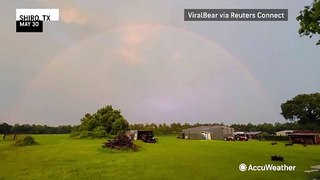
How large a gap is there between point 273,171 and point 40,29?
1776cm

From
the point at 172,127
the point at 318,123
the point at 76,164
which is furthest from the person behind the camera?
the point at 318,123

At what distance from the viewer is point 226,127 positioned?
208 ft

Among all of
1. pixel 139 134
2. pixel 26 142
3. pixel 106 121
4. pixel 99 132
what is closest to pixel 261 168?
pixel 26 142

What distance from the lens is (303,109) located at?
94125 mm

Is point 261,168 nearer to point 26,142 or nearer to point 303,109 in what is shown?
point 26,142

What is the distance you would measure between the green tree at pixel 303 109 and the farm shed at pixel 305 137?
117 ft

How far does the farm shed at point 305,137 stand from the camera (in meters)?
54.3

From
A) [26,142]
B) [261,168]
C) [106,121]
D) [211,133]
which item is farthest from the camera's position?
[211,133]

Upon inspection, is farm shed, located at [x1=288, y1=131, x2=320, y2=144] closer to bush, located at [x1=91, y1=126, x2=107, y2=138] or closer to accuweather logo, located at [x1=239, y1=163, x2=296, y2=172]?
bush, located at [x1=91, y1=126, x2=107, y2=138]

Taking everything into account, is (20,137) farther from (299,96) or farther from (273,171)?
(299,96)

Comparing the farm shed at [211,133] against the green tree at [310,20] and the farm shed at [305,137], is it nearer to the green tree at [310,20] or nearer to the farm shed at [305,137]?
the farm shed at [305,137]

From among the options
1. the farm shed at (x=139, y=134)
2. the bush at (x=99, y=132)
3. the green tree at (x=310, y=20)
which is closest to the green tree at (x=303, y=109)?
the farm shed at (x=139, y=134)

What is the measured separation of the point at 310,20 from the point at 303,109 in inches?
3372

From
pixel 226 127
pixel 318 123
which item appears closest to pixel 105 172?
pixel 226 127
